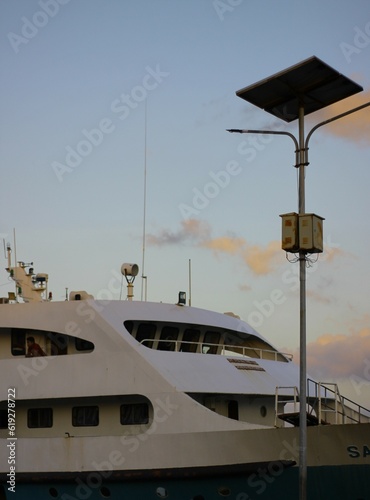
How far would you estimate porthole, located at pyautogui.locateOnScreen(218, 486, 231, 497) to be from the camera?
1655 centimetres

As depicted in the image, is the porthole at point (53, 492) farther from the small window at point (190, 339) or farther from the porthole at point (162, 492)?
the small window at point (190, 339)

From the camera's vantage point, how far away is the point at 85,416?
18578mm

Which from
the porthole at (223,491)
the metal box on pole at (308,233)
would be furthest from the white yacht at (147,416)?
the metal box on pole at (308,233)

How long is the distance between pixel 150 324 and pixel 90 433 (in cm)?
279

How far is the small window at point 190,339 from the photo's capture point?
2028 cm

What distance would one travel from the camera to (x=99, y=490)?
1758 centimetres

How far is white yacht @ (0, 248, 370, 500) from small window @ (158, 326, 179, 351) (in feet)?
0.09

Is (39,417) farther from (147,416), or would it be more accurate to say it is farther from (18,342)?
(147,416)

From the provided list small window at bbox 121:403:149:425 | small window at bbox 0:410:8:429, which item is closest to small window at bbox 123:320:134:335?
small window at bbox 121:403:149:425

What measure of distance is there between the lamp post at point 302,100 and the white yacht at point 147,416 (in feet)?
8.74

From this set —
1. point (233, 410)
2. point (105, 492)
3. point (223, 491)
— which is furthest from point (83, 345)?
point (223, 491)

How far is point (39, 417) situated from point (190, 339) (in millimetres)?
3997

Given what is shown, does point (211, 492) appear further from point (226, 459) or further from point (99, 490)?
point (99, 490)

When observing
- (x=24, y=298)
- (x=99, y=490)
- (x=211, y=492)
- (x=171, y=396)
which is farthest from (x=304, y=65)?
(x=24, y=298)
